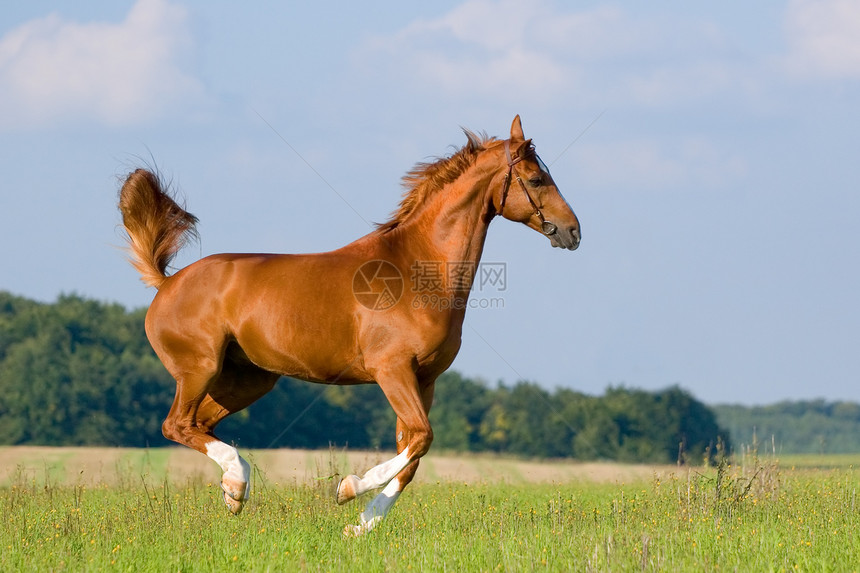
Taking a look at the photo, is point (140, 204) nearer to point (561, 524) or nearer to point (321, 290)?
point (321, 290)

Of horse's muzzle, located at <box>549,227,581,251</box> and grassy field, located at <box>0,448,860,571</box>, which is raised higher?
horse's muzzle, located at <box>549,227,581,251</box>

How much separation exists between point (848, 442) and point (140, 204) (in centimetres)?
9827

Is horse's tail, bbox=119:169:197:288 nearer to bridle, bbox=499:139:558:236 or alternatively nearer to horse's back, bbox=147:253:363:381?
horse's back, bbox=147:253:363:381

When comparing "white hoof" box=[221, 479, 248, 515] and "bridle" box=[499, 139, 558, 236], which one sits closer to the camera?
"white hoof" box=[221, 479, 248, 515]

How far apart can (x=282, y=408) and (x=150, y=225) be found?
45.4 metres

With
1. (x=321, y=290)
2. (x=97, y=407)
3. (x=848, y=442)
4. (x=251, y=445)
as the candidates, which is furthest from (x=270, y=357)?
(x=848, y=442)

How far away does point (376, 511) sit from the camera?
6.75 m

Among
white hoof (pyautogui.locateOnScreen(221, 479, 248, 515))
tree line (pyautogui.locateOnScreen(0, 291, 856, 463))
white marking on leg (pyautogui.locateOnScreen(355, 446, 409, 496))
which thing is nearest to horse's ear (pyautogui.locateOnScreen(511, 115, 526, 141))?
white marking on leg (pyautogui.locateOnScreen(355, 446, 409, 496))

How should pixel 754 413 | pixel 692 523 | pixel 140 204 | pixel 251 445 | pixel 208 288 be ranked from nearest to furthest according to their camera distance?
pixel 692 523
pixel 208 288
pixel 140 204
pixel 251 445
pixel 754 413

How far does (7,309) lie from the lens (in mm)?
68688

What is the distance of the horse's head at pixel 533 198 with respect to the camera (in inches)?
284

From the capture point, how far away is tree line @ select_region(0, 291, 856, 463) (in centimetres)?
5038

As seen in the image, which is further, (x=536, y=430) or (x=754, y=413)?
(x=754, y=413)

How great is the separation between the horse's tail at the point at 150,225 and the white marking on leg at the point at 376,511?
9.78 feet
